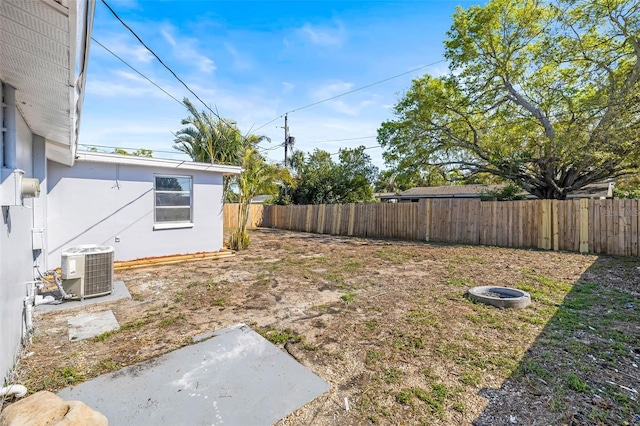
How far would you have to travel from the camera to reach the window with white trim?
24.1 feet

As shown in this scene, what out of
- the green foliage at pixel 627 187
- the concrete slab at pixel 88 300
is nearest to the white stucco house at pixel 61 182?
the concrete slab at pixel 88 300

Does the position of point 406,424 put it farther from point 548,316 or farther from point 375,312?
point 548,316

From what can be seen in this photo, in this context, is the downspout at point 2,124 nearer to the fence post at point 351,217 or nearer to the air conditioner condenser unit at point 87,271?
the air conditioner condenser unit at point 87,271

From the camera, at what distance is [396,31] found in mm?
8781

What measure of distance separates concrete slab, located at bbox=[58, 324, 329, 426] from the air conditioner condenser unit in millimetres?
2530

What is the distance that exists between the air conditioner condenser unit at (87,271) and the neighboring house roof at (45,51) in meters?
1.97

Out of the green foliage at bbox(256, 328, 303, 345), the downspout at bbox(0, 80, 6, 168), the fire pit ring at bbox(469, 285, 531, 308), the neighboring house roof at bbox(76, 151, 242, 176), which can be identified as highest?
the neighboring house roof at bbox(76, 151, 242, 176)

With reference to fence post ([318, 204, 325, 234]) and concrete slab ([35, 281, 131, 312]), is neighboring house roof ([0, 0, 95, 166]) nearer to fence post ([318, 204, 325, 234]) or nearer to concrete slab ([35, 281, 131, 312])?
concrete slab ([35, 281, 131, 312])

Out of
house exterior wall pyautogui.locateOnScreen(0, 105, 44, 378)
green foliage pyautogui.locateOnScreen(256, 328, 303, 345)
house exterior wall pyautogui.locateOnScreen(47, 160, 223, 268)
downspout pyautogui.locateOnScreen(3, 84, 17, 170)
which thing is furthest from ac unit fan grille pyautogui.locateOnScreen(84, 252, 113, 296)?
green foliage pyautogui.locateOnScreen(256, 328, 303, 345)

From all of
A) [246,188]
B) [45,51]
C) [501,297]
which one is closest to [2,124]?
[45,51]

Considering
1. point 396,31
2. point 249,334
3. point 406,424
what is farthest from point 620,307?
point 396,31

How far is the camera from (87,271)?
4.27 m

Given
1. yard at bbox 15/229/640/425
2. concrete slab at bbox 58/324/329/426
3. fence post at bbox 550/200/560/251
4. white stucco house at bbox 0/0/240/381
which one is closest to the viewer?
white stucco house at bbox 0/0/240/381

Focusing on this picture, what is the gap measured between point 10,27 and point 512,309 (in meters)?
5.42
